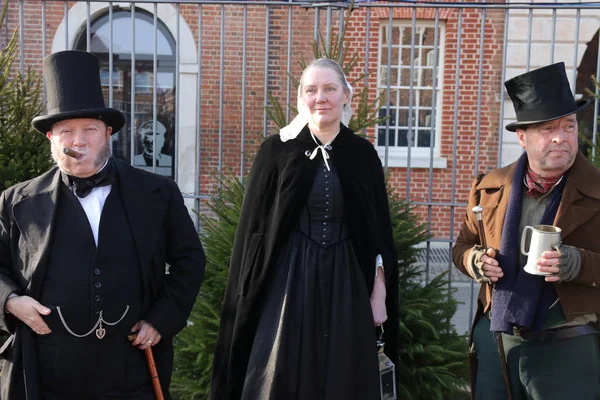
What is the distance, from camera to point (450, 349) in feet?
13.0

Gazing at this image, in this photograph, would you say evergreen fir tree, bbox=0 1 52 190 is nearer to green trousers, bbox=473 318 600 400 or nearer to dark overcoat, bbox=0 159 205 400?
→ dark overcoat, bbox=0 159 205 400

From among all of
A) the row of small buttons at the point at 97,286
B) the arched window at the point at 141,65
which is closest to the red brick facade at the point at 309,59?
the arched window at the point at 141,65

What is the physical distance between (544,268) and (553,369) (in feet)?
1.46

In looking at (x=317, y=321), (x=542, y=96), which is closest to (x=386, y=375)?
(x=317, y=321)

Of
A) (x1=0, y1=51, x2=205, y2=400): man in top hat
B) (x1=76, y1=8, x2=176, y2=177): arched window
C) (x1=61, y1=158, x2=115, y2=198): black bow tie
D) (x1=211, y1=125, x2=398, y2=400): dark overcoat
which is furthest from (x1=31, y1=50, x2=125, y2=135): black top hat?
(x1=76, y1=8, x2=176, y2=177): arched window

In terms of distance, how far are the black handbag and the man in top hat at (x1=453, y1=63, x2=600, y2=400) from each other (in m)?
0.38

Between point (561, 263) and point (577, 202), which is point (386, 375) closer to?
point (561, 263)

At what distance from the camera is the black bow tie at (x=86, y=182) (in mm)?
2564

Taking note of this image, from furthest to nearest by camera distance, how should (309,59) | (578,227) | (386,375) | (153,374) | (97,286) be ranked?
(309,59) < (386,375) < (578,227) < (153,374) < (97,286)

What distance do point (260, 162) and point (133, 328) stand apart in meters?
0.95

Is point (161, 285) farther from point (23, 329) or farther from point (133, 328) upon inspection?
point (23, 329)

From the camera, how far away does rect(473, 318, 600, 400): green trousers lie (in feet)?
8.79

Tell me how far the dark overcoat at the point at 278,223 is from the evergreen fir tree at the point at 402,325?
2.46 feet

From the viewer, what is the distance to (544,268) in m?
2.58
